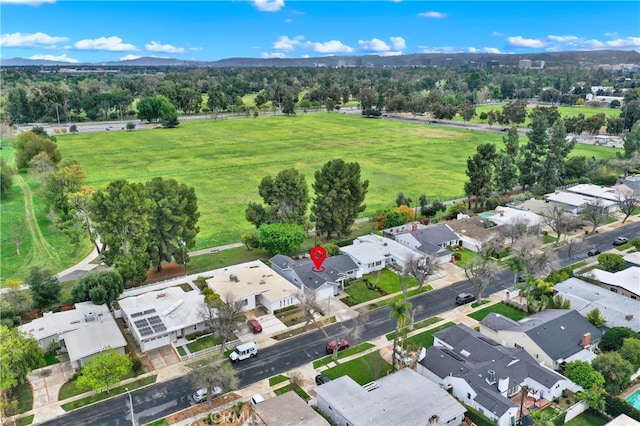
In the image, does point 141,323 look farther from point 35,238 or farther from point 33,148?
point 33,148

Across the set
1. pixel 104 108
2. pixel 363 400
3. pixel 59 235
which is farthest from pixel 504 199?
pixel 104 108

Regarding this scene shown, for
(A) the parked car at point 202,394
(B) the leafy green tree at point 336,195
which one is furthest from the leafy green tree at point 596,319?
(A) the parked car at point 202,394

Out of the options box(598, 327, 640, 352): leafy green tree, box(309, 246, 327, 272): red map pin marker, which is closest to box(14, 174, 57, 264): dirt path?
box(309, 246, 327, 272): red map pin marker

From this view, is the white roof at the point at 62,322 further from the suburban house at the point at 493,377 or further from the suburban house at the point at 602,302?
the suburban house at the point at 602,302

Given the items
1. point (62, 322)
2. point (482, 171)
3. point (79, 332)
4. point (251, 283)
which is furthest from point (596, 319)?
point (62, 322)

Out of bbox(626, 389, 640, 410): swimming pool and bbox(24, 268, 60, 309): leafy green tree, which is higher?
bbox(24, 268, 60, 309): leafy green tree

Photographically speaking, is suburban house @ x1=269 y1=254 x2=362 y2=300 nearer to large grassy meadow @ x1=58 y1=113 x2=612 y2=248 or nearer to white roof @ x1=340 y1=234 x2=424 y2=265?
white roof @ x1=340 y1=234 x2=424 y2=265
